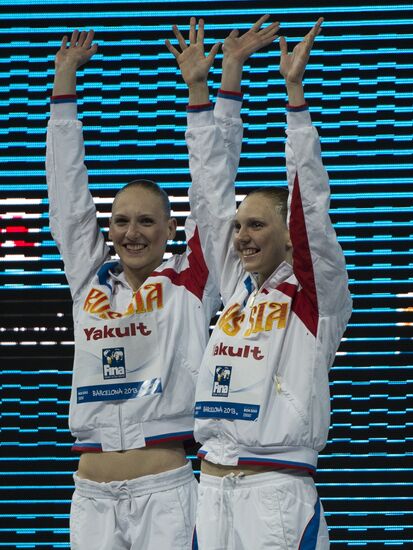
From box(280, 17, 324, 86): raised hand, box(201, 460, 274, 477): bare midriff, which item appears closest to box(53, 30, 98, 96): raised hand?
box(280, 17, 324, 86): raised hand

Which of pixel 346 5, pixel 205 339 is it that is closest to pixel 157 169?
pixel 346 5

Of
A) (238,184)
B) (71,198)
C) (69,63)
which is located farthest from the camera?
(238,184)

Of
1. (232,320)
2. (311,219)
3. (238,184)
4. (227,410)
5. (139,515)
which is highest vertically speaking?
(238,184)

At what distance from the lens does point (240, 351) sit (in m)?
2.74

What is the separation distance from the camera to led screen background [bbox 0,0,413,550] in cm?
437

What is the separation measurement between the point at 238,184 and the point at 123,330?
4.68ft

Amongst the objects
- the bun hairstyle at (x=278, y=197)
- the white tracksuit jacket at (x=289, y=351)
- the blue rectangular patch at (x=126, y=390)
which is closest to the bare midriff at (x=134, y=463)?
the blue rectangular patch at (x=126, y=390)

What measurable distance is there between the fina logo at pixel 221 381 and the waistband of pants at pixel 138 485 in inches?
17.1

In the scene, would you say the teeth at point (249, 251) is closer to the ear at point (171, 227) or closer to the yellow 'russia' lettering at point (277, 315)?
the yellow 'russia' lettering at point (277, 315)

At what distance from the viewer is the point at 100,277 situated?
3.30 m

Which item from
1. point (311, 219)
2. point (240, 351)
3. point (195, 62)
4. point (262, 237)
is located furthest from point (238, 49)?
point (240, 351)

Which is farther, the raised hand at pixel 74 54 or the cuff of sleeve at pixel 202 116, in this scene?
the raised hand at pixel 74 54

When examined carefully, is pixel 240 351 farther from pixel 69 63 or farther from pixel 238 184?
pixel 238 184

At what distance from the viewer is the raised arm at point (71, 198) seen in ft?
10.9
